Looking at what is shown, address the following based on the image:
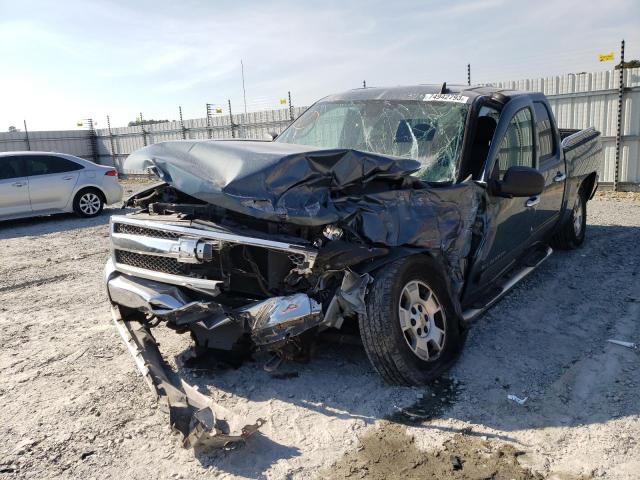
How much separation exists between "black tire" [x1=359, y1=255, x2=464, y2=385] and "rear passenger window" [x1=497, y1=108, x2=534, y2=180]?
1404 millimetres

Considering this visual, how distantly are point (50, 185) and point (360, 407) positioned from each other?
1004 cm

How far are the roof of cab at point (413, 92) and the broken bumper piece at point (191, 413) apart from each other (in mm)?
2920

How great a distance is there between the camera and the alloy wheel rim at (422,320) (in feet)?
11.1

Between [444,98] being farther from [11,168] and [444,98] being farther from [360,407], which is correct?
[11,168]

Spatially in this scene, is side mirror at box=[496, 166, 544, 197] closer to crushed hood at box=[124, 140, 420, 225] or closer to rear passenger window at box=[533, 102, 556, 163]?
crushed hood at box=[124, 140, 420, 225]

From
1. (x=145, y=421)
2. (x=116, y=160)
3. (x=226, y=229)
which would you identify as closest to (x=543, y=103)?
(x=226, y=229)

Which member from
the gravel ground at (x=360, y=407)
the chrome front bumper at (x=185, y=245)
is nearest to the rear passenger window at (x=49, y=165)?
the gravel ground at (x=360, y=407)

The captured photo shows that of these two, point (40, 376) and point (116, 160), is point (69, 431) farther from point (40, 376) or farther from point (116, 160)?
point (116, 160)

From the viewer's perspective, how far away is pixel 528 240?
5.09 meters

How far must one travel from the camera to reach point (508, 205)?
4402 millimetres

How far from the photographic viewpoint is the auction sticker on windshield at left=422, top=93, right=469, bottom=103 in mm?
4496

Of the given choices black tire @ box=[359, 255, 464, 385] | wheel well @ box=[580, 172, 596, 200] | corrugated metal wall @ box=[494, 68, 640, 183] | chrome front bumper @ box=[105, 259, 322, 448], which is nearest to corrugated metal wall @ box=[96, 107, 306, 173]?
corrugated metal wall @ box=[494, 68, 640, 183]

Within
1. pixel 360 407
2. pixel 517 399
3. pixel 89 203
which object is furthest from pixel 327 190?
pixel 89 203

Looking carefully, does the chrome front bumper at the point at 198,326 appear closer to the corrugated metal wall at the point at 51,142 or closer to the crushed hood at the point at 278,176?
the crushed hood at the point at 278,176
